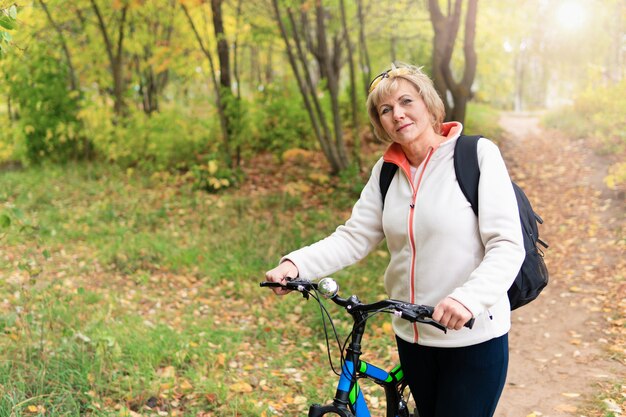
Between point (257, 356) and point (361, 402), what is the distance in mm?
3189

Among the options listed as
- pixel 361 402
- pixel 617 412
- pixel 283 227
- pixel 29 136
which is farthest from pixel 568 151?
pixel 361 402

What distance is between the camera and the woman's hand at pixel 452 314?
1.94 meters

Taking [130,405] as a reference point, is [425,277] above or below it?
above

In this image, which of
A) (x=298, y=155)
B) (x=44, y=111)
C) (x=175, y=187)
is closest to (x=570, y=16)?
(x=298, y=155)

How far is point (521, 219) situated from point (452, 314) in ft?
1.79

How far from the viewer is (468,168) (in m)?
2.21

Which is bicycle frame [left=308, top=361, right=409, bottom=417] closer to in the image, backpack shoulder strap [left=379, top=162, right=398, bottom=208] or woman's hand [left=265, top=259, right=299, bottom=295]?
woman's hand [left=265, top=259, right=299, bottom=295]

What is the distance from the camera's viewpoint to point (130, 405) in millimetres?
4207

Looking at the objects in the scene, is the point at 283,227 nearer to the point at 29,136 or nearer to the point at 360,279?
the point at 360,279

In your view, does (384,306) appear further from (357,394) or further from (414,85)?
(414,85)

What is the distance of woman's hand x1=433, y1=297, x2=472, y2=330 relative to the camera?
1.94 meters

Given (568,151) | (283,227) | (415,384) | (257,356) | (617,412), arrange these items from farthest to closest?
1. (568,151)
2. (283,227)
3. (257,356)
4. (617,412)
5. (415,384)

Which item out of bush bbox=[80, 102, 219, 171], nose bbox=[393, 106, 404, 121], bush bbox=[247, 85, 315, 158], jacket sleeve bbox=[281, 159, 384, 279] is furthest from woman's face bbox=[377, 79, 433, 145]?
bush bbox=[247, 85, 315, 158]

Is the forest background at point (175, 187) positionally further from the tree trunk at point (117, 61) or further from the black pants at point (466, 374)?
the black pants at point (466, 374)
